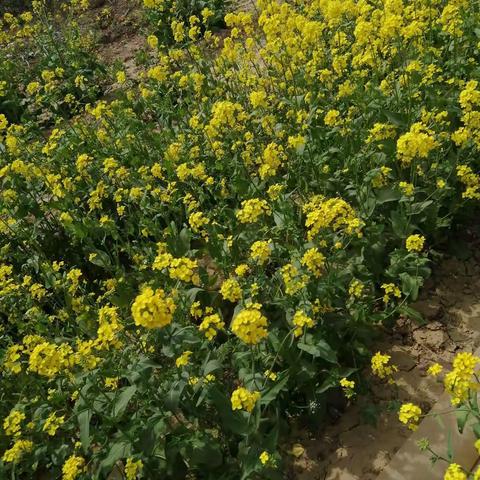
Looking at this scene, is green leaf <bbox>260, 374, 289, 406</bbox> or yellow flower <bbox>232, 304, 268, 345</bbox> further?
green leaf <bbox>260, 374, 289, 406</bbox>

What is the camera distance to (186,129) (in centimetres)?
572

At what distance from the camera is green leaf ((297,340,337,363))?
10.4 ft

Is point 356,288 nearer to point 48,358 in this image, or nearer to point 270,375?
point 270,375

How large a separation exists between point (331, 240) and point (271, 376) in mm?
1124

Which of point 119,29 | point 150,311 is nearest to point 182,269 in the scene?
point 150,311

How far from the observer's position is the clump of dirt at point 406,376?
3.24 m

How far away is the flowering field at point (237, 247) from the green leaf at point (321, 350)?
0.01 meters

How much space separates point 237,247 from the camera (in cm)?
420

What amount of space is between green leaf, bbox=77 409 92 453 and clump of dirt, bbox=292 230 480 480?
1183 mm

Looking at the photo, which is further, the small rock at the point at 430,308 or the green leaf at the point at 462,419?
the small rock at the point at 430,308

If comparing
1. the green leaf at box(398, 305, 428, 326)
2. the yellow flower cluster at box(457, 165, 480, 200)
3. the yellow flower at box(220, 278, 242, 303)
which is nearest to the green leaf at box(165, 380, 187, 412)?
the yellow flower at box(220, 278, 242, 303)

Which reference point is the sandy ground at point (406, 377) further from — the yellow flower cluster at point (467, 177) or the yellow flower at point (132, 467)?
the yellow flower at point (132, 467)

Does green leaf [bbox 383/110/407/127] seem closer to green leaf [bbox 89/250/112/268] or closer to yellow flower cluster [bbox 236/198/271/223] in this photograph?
yellow flower cluster [bbox 236/198/271/223]

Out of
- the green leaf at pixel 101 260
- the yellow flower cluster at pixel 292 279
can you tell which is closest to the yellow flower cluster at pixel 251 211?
the yellow flower cluster at pixel 292 279
